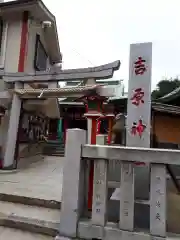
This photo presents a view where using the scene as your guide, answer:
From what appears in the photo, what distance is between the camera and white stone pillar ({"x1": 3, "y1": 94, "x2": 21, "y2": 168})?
663 centimetres

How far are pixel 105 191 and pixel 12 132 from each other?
4.98m

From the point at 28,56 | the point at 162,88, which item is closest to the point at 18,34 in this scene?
the point at 28,56

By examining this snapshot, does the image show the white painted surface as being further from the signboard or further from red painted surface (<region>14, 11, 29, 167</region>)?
red painted surface (<region>14, 11, 29, 167</region>)

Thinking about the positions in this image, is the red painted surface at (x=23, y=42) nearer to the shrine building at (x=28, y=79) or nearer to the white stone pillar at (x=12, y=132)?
the shrine building at (x=28, y=79)

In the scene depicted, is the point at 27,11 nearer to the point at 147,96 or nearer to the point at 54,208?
the point at 147,96

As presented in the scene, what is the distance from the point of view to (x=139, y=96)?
3396 mm

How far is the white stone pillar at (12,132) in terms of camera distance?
663 centimetres

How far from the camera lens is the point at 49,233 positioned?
2850mm

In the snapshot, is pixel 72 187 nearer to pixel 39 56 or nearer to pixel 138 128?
pixel 138 128

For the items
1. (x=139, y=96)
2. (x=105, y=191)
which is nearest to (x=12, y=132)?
(x=139, y=96)

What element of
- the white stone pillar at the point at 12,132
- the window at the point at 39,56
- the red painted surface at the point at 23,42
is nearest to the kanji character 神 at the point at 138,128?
the white stone pillar at the point at 12,132

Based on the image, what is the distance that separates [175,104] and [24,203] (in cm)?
675

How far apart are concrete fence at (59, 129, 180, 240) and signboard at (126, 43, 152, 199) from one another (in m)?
0.83

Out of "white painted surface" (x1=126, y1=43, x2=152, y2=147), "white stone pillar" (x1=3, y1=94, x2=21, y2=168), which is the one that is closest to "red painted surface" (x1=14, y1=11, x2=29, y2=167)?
"white stone pillar" (x1=3, y1=94, x2=21, y2=168)
